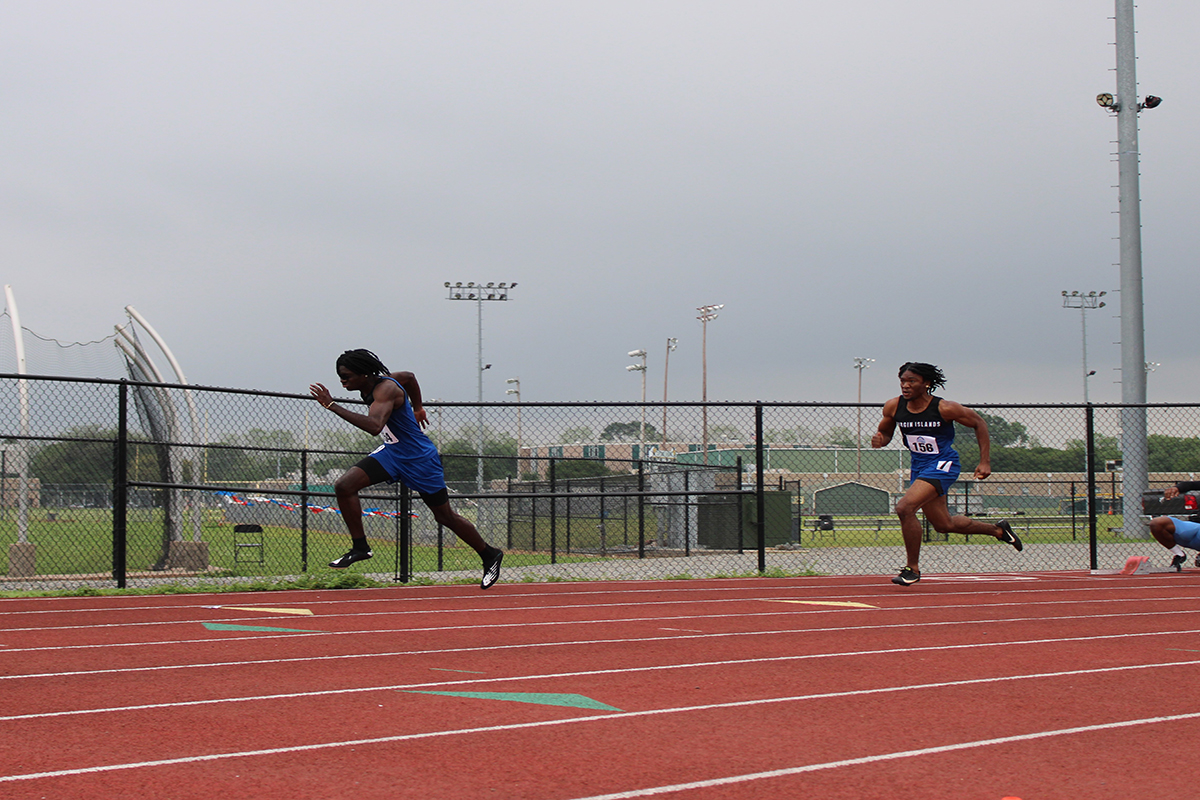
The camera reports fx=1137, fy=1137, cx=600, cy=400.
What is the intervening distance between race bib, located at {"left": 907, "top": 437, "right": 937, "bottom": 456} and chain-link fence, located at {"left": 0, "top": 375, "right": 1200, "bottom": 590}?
3.86 feet

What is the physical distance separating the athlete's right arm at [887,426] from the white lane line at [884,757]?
5.61 metres

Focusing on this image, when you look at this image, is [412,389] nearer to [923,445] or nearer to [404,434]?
[404,434]

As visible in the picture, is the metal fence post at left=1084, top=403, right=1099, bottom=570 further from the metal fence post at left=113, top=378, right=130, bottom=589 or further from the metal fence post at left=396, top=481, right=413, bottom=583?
the metal fence post at left=113, top=378, right=130, bottom=589

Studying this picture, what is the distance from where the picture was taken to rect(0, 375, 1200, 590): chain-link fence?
1183cm

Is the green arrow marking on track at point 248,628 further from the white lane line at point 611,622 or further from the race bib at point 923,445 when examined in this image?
the race bib at point 923,445

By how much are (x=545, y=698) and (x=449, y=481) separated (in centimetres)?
1431

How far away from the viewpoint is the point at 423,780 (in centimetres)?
342

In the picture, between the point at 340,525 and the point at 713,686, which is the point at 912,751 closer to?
the point at 713,686

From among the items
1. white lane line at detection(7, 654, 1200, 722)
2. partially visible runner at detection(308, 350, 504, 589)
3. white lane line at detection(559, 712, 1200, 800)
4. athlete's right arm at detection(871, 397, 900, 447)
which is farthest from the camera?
athlete's right arm at detection(871, 397, 900, 447)

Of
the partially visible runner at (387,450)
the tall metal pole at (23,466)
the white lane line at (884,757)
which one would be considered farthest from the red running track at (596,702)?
the tall metal pole at (23,466)

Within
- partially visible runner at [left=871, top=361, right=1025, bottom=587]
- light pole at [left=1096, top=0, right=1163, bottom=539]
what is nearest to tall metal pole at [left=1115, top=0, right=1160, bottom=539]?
light pole at [left=1096, top=0, right=1163, bottom=539]

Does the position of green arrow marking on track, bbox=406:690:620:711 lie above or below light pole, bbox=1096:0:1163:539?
below

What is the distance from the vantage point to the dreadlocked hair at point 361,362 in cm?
814

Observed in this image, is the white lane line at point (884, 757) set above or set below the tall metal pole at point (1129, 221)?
below
